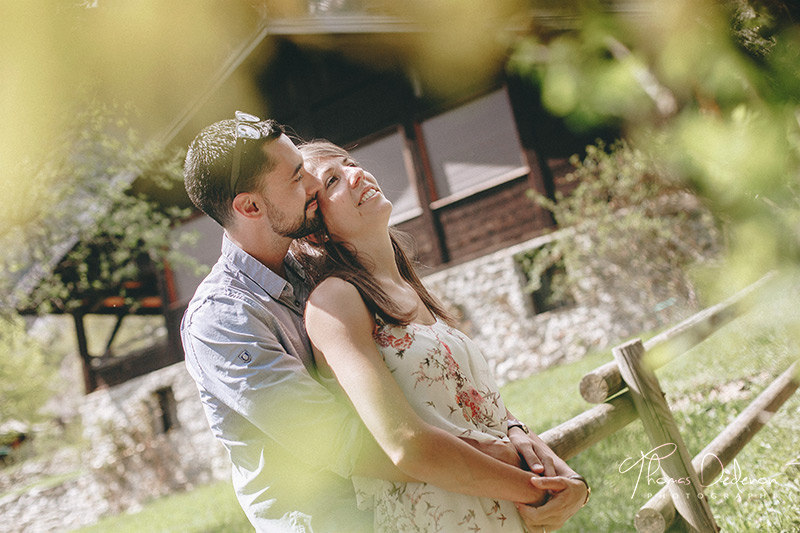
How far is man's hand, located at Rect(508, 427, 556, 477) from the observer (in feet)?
5.02

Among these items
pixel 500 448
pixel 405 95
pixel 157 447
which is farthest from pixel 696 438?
pixel 157 447

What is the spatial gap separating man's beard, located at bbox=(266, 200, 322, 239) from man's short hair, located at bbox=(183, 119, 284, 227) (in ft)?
0.28

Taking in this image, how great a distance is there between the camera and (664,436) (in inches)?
108

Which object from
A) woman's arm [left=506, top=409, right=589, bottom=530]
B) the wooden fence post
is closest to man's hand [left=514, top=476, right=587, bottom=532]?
woman's arm [left=506, top=409, right=589, bottom=530]

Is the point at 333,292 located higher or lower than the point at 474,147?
lower

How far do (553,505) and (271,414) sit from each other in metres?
0.70

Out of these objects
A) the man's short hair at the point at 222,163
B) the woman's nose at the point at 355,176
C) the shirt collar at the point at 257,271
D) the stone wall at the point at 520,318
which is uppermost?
the man's short hair at the point at 222,163

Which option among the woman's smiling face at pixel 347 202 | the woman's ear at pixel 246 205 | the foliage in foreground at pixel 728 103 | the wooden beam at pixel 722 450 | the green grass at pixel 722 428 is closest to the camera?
the foliage in foreground at pixel 728 103

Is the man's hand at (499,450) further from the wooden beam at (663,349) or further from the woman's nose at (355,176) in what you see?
the woman's nose at (355,176)

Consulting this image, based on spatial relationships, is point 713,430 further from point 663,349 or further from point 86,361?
point 86,361

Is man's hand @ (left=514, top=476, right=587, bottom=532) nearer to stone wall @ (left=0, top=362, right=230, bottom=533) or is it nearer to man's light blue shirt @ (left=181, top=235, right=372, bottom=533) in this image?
man's light blue shirt @ (left=181, top=235, right=372, bottom=533)

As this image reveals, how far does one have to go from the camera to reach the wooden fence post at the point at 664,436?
106 inches

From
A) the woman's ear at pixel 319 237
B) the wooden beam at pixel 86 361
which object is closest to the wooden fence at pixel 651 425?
the woman's ear at pixel 319 237

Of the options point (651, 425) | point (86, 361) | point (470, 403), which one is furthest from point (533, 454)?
point (86, 361)
